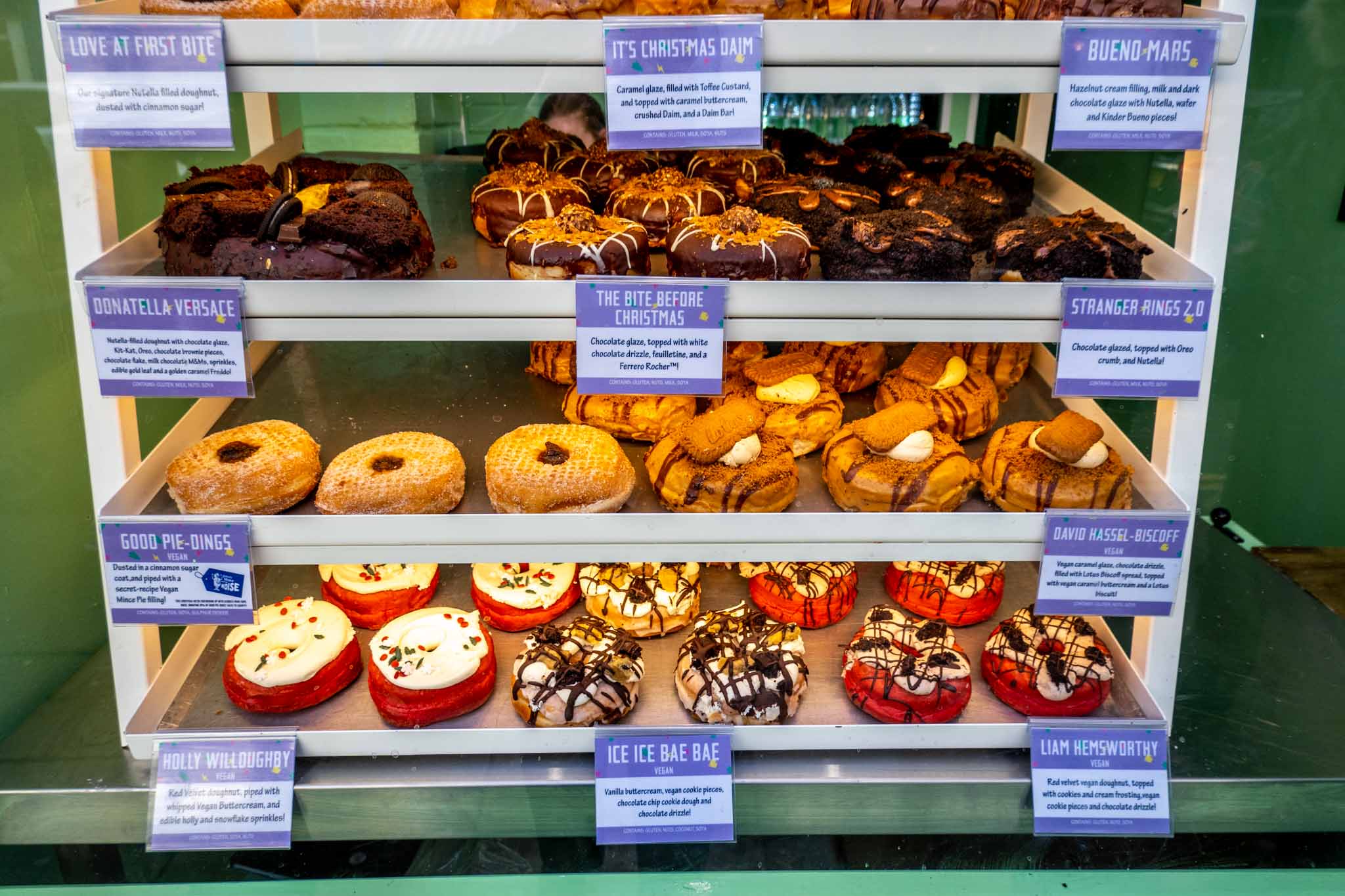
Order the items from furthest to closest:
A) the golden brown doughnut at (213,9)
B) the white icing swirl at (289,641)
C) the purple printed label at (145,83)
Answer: the white icing swirl at (289,641) → the golden brown doughnut at (213,9) → the purple printed label at (145,83)

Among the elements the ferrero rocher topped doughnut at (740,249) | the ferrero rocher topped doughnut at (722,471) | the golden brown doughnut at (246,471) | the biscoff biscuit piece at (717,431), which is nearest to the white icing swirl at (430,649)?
the golden brown doughnut at (246,471)

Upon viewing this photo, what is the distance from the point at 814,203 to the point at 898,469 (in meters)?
0.67

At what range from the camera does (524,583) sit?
2.42 m

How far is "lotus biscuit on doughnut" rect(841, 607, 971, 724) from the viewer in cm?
205

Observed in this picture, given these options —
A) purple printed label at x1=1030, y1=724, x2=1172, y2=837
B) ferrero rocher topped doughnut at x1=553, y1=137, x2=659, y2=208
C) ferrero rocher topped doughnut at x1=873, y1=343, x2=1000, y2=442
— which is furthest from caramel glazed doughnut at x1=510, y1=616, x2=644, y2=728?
ferrero rocher topped doughnut at x1=553, y1=137, x2=659, y2=208

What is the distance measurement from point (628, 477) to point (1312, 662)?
161 cm

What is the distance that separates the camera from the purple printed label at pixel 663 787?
1.96 metres

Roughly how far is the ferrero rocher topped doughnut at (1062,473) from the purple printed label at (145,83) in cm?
158

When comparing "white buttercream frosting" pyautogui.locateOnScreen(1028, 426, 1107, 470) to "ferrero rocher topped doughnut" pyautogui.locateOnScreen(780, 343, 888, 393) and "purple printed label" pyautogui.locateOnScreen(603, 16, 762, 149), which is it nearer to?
"ferrero rocher topped doughnut" pyautogui.locateOnScreen(780, 343, 888, 393)

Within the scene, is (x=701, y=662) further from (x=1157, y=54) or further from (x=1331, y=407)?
(x=1331, y=407)

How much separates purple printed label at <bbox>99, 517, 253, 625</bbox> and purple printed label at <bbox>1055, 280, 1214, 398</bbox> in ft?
4.89

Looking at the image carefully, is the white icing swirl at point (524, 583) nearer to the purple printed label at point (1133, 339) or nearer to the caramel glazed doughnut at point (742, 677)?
the caramel glazed doughnut at point (742, 677)

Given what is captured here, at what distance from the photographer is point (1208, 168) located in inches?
67.2

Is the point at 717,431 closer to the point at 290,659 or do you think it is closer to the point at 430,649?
the point at 430,649
